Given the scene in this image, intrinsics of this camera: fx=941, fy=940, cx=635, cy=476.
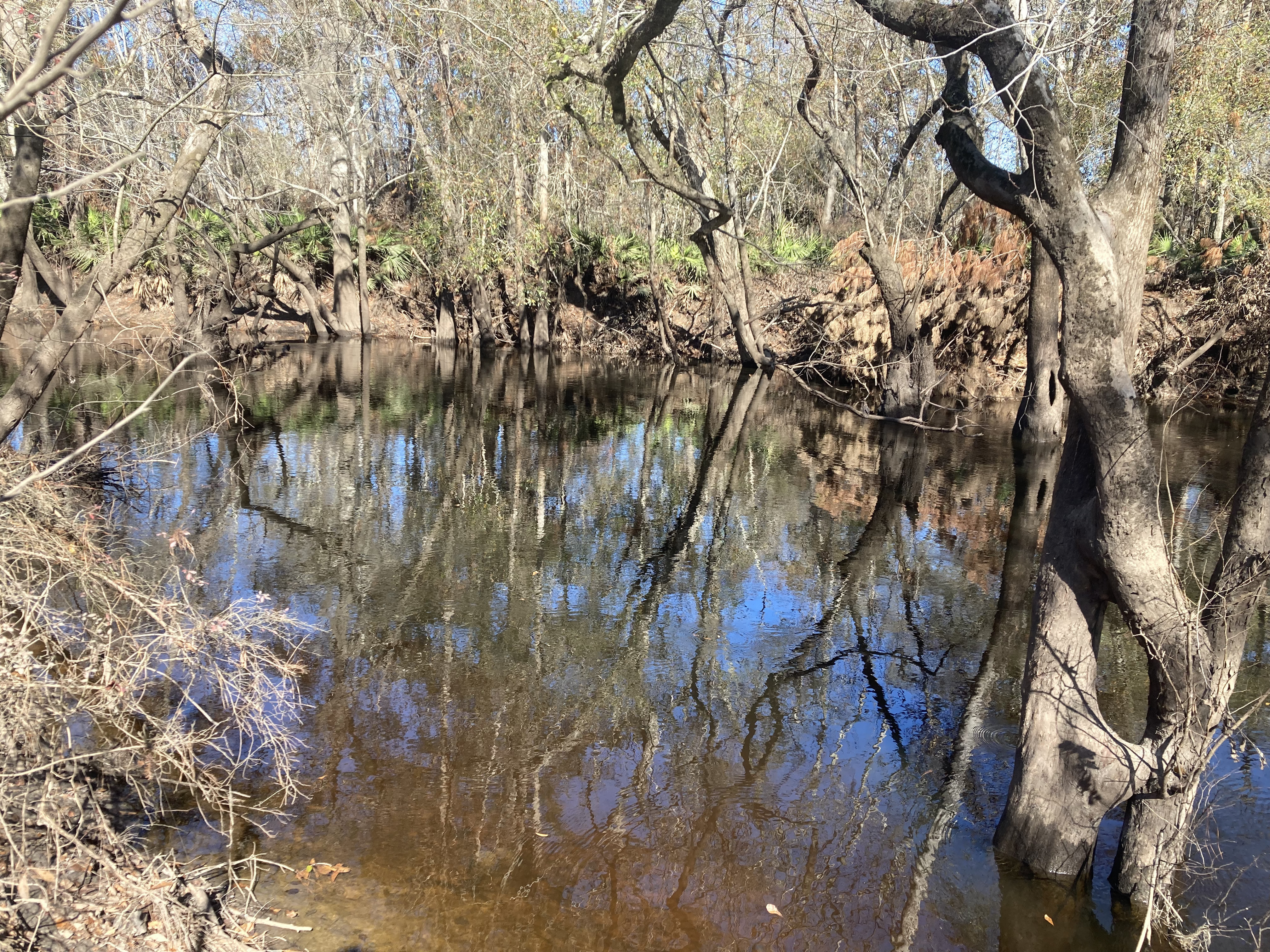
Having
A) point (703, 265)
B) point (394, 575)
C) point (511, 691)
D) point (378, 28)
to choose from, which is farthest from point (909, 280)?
point (511, 691)

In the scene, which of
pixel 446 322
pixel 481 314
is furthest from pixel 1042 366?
pixel 446 322

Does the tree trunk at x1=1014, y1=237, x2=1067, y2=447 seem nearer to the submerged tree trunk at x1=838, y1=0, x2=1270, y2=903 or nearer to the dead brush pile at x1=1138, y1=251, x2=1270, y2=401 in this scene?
the dead brush pile at x1=1138, y1=251, x2=1270, y2=401

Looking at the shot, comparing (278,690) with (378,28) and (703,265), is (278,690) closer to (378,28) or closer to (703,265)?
(378,28)

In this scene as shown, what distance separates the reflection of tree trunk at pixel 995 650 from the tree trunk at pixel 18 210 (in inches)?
283

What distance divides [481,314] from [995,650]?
24.5m

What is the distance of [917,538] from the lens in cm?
998

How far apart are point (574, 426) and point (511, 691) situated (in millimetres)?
10211

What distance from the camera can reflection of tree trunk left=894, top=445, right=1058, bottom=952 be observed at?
4249 millimetres

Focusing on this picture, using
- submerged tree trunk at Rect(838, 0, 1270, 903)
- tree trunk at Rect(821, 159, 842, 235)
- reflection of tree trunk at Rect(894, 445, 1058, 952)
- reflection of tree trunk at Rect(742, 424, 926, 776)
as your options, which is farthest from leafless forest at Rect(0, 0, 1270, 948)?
reflection of tree trunk at Rect(742, 424, 926, 776)

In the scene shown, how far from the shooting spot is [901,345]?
17031 mm

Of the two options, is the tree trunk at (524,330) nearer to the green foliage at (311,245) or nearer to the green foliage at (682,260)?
the green foliage at (682,260)

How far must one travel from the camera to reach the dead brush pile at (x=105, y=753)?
3.07m

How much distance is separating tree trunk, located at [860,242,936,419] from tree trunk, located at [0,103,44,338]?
12.8m

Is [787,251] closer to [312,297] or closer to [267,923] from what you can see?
[312,297]
